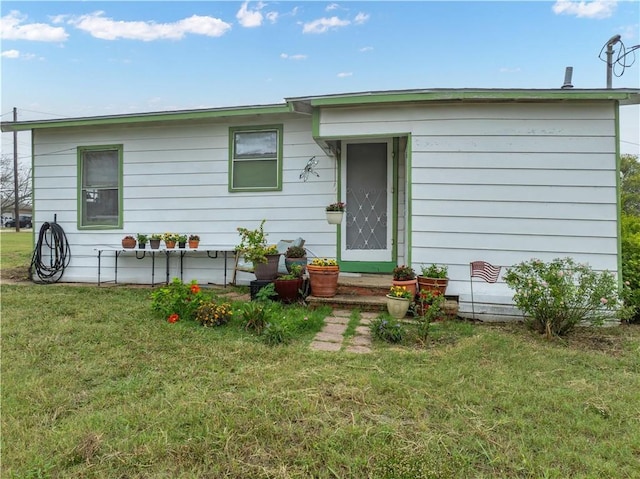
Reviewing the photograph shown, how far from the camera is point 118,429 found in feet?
6.27

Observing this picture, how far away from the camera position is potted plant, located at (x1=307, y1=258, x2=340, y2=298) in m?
4.57

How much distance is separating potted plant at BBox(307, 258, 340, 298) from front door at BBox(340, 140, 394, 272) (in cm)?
94

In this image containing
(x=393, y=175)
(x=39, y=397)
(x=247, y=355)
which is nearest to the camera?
(x=39, y=397)

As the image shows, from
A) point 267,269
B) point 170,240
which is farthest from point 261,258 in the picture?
point 170,240

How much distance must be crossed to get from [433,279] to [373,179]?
1.85 meters

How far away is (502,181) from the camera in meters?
4.60

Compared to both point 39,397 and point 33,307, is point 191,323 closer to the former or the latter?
point 39,397

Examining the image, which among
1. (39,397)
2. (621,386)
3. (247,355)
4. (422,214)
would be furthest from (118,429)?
(422,214)

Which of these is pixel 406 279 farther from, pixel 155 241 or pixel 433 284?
pixel 155 241

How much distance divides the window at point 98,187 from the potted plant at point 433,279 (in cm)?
508

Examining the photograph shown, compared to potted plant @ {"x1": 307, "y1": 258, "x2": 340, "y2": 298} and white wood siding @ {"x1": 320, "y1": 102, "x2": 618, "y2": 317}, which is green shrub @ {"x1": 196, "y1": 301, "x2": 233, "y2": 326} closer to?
potted plant @ {"x1": 307, "y1": 258, "x2": 340, "y2": 298}

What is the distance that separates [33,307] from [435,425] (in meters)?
4.64

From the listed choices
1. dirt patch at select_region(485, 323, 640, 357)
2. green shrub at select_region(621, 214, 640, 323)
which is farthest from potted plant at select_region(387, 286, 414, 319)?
green shrub at select_region(621, 214, 640, 323)

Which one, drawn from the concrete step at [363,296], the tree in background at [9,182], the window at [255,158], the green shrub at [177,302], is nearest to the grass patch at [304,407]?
the green shrub at [177,302]
